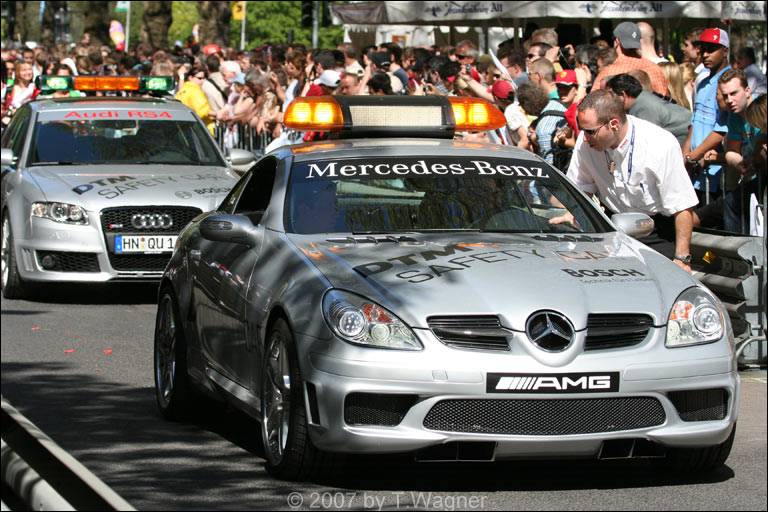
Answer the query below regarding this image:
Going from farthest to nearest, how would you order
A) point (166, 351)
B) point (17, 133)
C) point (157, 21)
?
point (157, 21), point (17, 133), point (166, 351)

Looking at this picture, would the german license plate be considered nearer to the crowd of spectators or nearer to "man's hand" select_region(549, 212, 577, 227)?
the crowd of spectators

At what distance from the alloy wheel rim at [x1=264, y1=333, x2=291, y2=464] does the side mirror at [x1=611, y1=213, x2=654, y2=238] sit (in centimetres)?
193

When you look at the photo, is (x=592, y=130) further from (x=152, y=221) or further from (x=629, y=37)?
(x=152, y=221)

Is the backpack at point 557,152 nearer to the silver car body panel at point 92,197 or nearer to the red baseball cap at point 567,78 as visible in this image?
the red baseball cap at point 567,78

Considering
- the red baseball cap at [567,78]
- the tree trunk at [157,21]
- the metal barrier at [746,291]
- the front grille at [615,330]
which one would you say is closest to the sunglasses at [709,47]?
the red baseball cap at [567,78]

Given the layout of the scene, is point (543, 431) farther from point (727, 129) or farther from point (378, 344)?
point (727, 129)

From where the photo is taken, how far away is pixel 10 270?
45.4 feet

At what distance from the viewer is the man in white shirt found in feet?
29.9

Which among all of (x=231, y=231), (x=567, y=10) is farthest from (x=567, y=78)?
(x=567, y=10)

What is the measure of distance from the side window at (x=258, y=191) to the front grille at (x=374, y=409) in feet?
5.62

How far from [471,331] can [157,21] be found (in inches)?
2005

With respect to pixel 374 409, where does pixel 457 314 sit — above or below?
above

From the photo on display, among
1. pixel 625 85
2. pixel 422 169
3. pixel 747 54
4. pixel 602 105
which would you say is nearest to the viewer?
pixel 422 169

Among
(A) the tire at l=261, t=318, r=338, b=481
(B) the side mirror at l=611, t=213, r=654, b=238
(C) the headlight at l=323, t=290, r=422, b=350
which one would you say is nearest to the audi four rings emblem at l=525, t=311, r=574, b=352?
(C) the headlight at l=323, t=290, r=422, b=350
